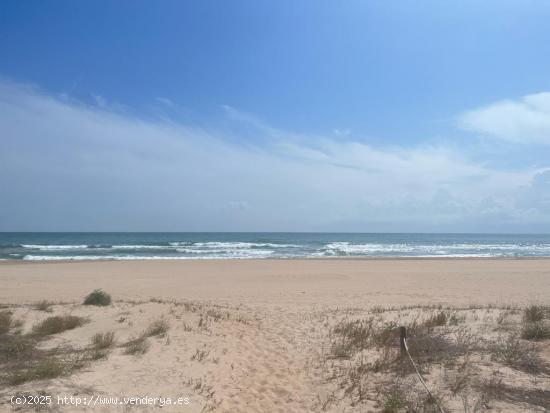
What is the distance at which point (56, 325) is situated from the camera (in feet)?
27.5

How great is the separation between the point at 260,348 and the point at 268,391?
7.66 ft

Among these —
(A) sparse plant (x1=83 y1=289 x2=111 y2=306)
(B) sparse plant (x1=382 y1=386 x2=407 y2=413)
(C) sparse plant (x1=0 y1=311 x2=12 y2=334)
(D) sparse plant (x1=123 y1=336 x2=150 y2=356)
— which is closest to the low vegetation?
(B) sparse plant (x1=382 y1=386 x2=407 y2=413)

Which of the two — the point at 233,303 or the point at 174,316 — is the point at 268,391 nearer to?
the point at 174,316

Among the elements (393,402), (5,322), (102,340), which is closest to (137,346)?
(102,340)

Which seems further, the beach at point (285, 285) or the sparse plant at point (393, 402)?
the beach at point (285, 285)

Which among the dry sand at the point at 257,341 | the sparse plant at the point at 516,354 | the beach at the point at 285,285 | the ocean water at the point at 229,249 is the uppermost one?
the sparse plant at the point at 516,354

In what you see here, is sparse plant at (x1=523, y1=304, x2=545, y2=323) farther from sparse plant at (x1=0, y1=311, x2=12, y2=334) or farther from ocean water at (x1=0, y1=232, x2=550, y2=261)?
ocean water at (x1=0, y1=232, x2=550, y2=261)

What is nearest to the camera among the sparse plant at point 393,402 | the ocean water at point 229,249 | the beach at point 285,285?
the sparse plant at point 393,402

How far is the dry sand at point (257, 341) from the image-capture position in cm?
533

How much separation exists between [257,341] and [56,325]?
4313mm

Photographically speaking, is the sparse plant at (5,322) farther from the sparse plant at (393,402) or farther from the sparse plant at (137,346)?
the sparse plant at (393,402)

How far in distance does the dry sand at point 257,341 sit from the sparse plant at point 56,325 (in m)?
0.24

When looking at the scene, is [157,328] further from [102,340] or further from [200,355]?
[200,355]

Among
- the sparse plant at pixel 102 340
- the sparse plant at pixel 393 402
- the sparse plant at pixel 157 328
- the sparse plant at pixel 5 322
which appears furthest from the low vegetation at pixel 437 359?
the sparse plant at pixel 5 322
